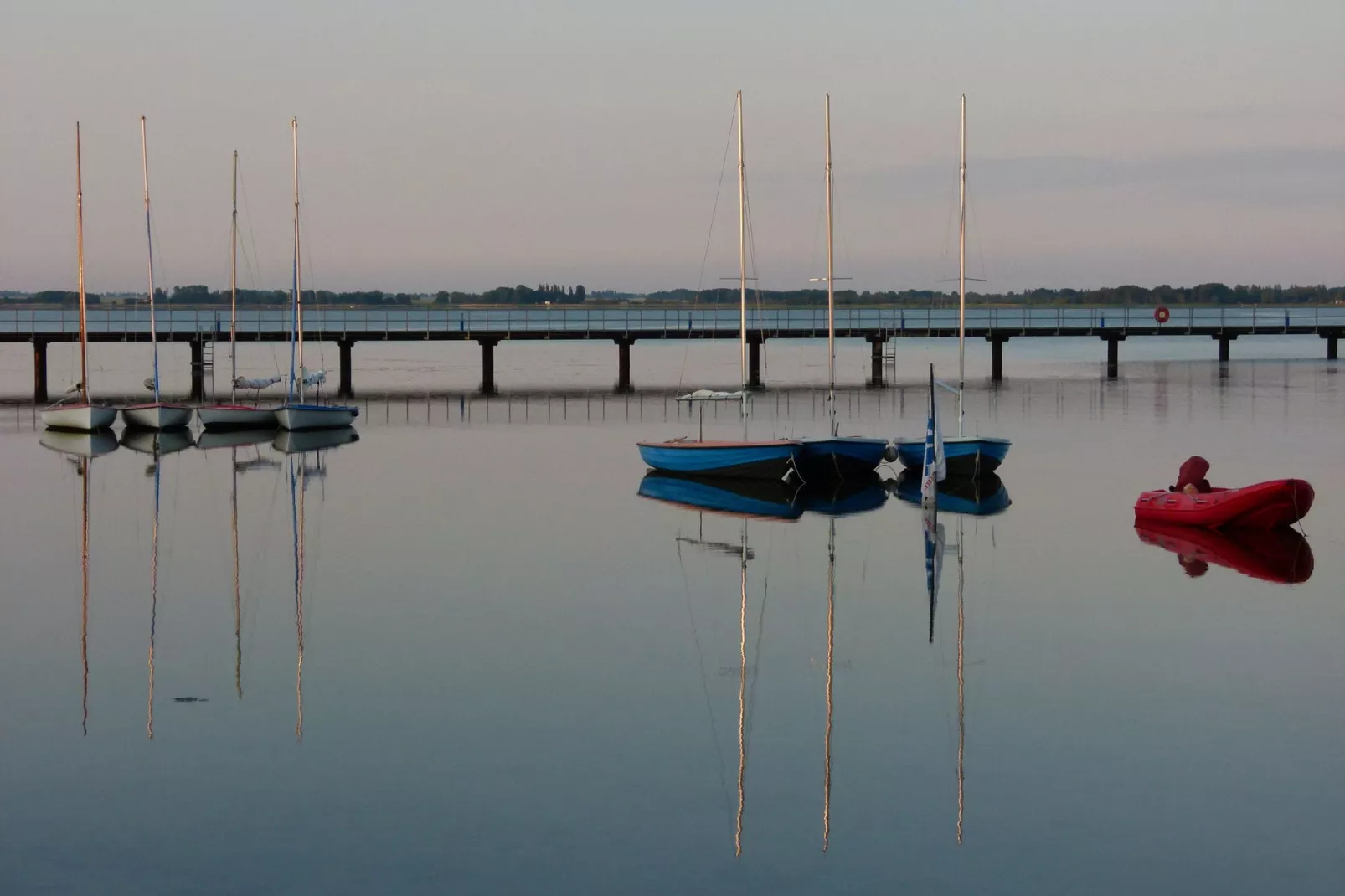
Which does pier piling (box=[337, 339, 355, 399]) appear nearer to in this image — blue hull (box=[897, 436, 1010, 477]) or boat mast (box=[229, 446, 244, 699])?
boat mast (box=[229, 446, 244, 699])

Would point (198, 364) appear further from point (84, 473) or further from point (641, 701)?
point (641, 701)

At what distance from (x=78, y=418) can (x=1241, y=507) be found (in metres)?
35.2

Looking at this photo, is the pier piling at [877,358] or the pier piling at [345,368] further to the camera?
the pier piling at [877,358]

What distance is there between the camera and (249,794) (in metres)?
13.7

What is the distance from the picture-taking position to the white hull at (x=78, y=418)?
49.8 m

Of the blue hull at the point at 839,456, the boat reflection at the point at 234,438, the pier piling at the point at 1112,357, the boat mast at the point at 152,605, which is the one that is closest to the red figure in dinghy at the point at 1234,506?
the blue hull at the point at 839,456

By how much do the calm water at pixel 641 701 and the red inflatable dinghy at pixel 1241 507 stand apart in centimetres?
68

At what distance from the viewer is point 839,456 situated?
36.0 metres

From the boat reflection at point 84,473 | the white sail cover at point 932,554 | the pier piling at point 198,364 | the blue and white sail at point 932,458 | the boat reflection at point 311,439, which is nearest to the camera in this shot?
the boat reflection at point 84,473

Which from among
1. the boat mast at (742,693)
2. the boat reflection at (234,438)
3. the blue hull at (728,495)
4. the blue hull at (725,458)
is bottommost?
the boat mast at (742,693)

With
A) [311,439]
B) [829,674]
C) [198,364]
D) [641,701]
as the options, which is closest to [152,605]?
[641,701]

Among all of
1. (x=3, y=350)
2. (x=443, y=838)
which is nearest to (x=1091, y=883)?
(x=443, y=838)

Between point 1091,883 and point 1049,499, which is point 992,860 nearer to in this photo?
point 1091,883

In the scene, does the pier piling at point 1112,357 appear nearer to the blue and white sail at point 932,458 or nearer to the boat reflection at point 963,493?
the boat reflection at point 963,493
